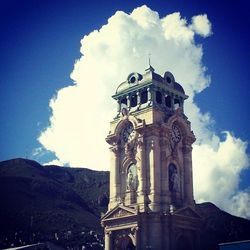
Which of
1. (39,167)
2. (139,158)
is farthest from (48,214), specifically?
(139,158)

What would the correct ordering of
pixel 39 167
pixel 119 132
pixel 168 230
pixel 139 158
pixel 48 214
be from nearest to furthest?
1. pixel 168 230
2. pixel 139 158
3. pixel 119 132
4. pixel 48 214
5. pixel 39 167

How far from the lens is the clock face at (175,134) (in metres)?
70.4

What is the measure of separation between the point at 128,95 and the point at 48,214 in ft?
205

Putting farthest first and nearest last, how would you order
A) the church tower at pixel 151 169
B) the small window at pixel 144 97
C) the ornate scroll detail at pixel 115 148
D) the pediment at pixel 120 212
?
the small window at pixel 144 97, the ornate scroll detail at pixel 115 148, the pediment at pixel 120 212, the church tower at pixel 151 169

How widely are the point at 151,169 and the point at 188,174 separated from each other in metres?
7.94

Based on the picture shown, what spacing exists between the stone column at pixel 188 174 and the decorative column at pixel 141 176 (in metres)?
7.65

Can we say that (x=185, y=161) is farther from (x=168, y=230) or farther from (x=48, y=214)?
(x=48, y=214)

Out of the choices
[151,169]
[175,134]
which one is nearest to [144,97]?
[175,134]

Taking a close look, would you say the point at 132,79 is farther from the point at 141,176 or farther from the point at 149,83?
the point at 141,176

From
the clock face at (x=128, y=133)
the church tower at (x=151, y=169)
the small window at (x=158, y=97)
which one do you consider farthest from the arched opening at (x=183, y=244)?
the small window at (x=158, y=97)

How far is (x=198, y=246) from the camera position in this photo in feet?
222

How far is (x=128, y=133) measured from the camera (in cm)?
7112

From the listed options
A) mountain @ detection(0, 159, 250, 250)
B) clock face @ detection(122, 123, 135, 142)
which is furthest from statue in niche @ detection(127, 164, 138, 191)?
mountain @ detection(0, 159, 250, 250)

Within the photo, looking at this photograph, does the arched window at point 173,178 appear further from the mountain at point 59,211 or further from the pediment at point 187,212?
the mountain at point 59,211
